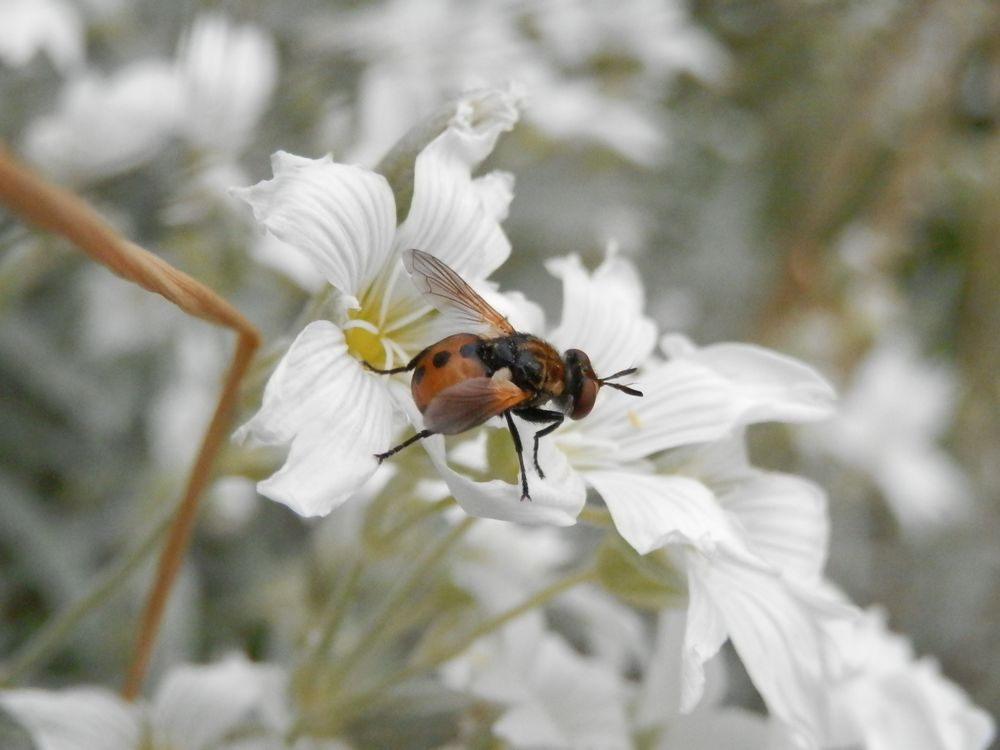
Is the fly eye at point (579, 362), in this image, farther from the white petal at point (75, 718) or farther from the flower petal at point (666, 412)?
the white petal at point (75, 718)

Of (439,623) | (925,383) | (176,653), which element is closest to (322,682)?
(439,623)

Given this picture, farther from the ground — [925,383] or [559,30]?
[559,30]

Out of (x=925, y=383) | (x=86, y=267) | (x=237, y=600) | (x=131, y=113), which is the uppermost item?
(x=131, y=113)

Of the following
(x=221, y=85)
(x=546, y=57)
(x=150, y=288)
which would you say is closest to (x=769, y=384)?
(x=150, y=288)

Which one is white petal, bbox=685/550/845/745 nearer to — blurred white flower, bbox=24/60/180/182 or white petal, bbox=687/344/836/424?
white petal, bbox=687/344/836/424

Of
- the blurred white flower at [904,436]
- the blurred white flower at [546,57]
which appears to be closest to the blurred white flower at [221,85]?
the blurred white flower at [546,57]

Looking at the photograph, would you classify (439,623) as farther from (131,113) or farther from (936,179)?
(936,179)

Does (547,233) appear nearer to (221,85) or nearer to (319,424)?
(221,85)
